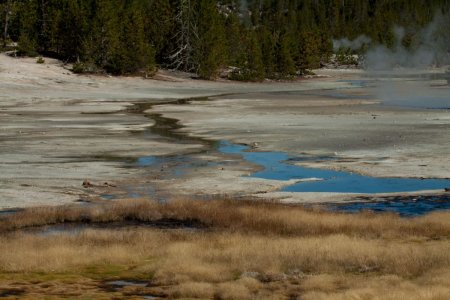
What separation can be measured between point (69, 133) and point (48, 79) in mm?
42670

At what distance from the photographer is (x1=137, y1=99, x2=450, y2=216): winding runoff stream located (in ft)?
74.1

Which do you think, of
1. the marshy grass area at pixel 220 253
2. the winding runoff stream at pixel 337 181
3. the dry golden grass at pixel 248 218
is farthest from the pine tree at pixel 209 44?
the marshy grass area at pixel 220 253

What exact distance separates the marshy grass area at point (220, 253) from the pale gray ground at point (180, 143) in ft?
11.7

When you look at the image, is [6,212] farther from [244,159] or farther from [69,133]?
[69,133]

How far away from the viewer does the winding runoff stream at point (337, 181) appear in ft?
74.1

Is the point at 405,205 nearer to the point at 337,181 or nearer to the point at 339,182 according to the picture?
the point at 339,182

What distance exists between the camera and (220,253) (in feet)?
53.5

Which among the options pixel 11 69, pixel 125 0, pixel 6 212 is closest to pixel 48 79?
pixel 11 69

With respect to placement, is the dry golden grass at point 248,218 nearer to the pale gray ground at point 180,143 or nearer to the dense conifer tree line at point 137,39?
the pale gray ground at point 180,143

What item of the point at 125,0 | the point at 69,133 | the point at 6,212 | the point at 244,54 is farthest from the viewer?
the point at 125,0

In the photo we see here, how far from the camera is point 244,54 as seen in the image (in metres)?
112

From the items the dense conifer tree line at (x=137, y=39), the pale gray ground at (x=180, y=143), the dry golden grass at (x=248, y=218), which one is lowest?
the pale gray ground at (x=180, y=143)

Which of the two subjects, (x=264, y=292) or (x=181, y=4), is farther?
(x=181, y=4)

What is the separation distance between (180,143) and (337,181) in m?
12.8
